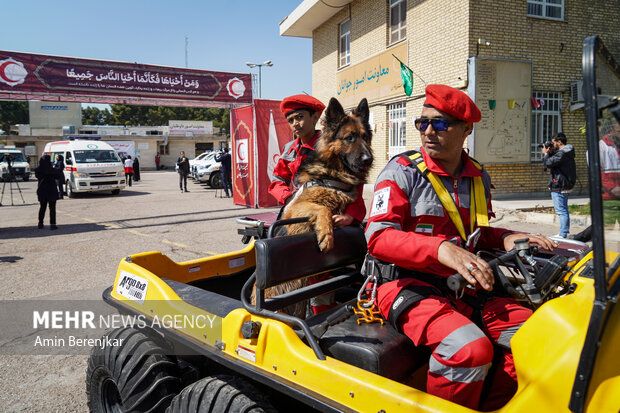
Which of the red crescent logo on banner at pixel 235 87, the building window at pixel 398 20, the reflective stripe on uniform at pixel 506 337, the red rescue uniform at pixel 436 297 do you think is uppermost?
the building window at pixel 398 20

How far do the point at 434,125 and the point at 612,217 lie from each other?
1.05 meters

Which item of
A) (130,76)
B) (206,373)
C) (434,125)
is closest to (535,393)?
(434,125)

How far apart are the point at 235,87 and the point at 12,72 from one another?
8.25 meters

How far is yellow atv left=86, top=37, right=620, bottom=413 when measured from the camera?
4.00 feet

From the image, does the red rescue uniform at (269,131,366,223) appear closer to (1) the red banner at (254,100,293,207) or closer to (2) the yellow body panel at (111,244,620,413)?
(2) the yellow body panel at (111,244,620,413)

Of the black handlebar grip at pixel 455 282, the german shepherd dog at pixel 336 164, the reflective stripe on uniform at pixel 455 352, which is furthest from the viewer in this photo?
the german shepherd dog at pixel 336 164

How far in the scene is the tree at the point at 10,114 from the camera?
6662 cm

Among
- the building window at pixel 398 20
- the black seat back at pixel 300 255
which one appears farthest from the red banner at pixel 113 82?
the black seat back at pixel 300 255

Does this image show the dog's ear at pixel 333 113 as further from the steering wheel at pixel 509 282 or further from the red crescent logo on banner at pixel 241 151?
the red crescent logo on banner at pixel 241 151

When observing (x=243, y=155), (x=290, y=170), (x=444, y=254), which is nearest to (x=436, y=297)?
(x=444, y=254)

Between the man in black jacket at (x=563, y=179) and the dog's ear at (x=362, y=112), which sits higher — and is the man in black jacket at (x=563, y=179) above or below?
below

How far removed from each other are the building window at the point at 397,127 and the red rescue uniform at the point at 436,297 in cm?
1447

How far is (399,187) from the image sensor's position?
2.11 metres

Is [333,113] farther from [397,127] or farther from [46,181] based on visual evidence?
[397,127]
